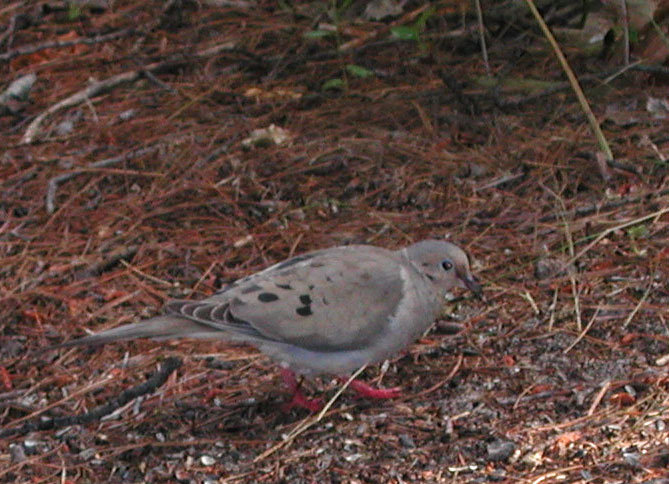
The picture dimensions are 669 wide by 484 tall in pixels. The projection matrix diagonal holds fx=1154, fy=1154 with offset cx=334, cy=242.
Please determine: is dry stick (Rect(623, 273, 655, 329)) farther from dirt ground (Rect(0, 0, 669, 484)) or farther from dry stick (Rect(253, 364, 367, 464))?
dry stick (Rect(253, 364, 367, 464))

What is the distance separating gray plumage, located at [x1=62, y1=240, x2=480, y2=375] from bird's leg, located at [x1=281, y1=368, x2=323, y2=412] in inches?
3.6

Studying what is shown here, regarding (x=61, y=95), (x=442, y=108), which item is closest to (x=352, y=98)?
(x=442, y=108)

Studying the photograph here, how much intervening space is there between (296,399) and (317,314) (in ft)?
1.03

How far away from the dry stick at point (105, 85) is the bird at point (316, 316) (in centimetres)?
241

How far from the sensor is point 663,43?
5.62m

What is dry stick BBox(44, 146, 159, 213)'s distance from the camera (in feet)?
17.1

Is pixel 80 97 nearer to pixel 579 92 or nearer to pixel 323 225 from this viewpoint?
pixel 323 225

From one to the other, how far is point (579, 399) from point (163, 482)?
52.4 inches

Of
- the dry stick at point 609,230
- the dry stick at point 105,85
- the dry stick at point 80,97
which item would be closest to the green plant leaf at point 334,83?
the dry stick at point 105,85

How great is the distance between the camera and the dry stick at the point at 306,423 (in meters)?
3.59

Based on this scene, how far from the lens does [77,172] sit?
5.41 m

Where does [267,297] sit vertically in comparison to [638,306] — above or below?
above

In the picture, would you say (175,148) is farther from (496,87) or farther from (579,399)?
(579,399)

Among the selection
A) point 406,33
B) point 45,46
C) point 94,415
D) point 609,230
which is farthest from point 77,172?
point 609,230
